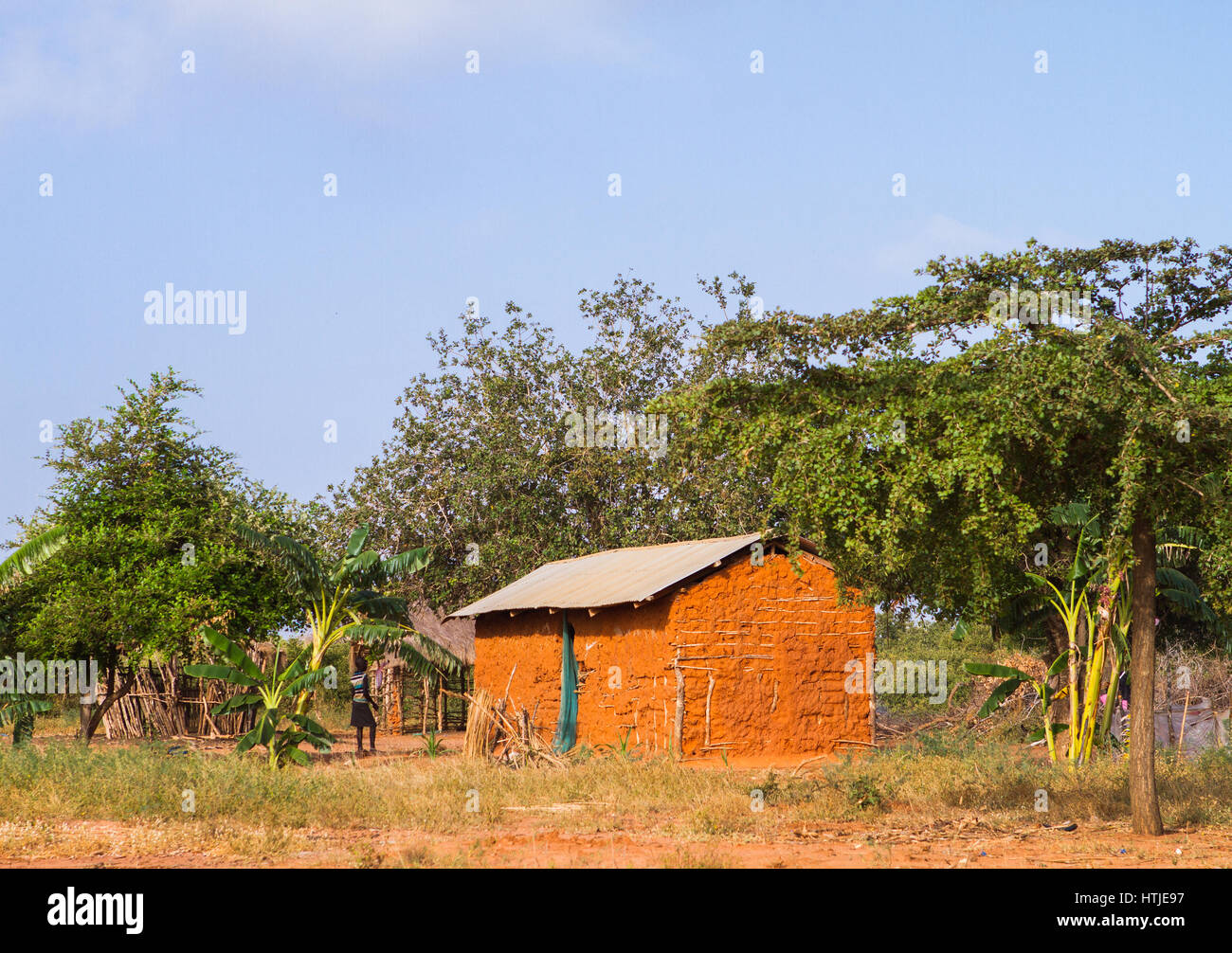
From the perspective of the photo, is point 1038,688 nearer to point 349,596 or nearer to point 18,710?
point 349,596

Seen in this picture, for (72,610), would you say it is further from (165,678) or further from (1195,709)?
(1195,709)

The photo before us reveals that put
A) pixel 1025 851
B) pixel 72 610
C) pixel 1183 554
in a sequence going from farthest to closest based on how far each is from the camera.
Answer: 1. pixel 1183 554
2. pixel 72 610
3. pixel 1025 851

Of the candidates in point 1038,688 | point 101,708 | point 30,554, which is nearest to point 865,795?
point 1038,688

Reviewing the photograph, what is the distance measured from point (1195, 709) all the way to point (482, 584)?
17036 millimetres

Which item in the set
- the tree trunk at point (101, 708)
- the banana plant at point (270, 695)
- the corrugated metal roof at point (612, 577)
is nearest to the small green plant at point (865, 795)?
the corrugated metal roof at point (612, 577)

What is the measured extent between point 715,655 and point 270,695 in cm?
658

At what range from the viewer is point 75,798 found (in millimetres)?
11516

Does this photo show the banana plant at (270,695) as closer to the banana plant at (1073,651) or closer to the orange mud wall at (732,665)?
the orange mud wall at (732,665)

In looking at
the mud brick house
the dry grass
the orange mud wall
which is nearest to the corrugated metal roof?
the mud brick house

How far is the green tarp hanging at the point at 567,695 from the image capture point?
64.4ft

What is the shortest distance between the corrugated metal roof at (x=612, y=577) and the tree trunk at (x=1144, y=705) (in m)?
7.64

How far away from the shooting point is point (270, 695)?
16.5m
